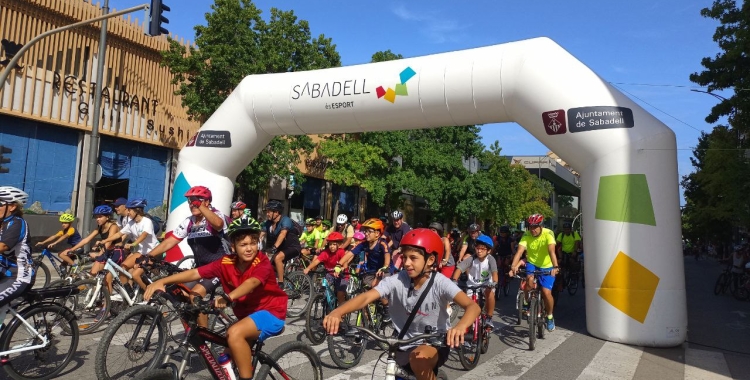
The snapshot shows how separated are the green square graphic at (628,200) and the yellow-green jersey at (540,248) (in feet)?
3.22

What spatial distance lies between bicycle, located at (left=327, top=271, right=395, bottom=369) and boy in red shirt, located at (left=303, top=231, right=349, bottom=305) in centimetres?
10

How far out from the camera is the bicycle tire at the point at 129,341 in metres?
4.77

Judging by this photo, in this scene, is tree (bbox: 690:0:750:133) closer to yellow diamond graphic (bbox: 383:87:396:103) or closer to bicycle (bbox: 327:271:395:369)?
yellow diamond graphic (bbox: 383:87:396:103)

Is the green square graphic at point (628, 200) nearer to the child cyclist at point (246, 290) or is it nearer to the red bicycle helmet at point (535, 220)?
the red bicycle helmet at point (535, 220)

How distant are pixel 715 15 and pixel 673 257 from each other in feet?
55.8

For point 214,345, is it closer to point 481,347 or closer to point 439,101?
point 481,347

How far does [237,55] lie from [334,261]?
13.8 metres

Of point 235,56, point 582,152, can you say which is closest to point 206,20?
point 235,56

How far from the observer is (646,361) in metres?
7.43

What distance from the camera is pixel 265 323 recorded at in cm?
410

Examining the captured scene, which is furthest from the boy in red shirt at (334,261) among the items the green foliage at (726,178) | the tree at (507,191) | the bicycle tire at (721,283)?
the tree at (507,191)

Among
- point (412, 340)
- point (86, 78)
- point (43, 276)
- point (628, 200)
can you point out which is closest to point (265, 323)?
point (412, 340)

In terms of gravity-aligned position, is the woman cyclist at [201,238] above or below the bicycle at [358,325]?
above

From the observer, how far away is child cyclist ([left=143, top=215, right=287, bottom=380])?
12.8 ft
